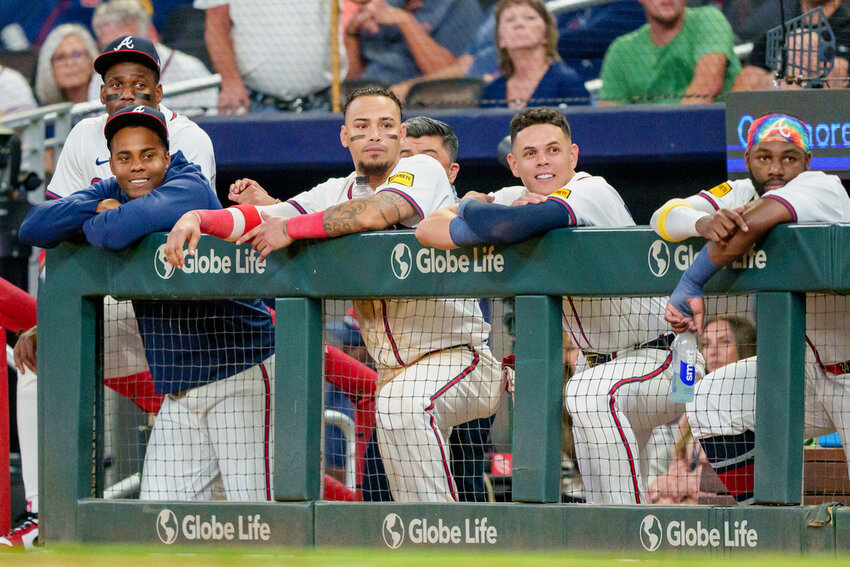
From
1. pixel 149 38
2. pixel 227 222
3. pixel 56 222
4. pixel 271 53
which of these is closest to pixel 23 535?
pixel 56 222

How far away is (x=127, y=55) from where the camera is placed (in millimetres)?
4613

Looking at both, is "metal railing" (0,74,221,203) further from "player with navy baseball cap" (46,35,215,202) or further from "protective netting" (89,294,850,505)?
"protective netting" (89,294,850,505)

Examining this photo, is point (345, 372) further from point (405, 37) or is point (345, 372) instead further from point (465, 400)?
point (405, 37)

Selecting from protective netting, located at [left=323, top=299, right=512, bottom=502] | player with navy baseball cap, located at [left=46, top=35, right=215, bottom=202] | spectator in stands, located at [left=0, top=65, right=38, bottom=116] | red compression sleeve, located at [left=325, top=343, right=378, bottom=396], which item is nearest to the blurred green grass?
protective netting, located at [left=323, top=299, right=512, bottom=502]

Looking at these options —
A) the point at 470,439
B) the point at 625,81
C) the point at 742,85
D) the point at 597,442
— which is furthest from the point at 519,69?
the point at 597,442

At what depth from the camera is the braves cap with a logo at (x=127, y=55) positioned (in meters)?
4.60

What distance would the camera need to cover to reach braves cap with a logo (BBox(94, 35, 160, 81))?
4.60 m

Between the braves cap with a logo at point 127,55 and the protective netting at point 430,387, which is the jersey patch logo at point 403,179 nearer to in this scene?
the protective netting at point 430,387

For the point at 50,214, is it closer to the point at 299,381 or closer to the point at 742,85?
the point at 299,381

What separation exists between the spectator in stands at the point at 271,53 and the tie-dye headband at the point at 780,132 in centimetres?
429

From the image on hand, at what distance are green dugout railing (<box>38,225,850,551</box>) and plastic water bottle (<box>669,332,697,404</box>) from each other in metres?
0.17

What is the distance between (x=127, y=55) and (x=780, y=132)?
8.33 feet

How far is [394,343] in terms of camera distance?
377cm

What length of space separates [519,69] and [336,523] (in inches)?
175
